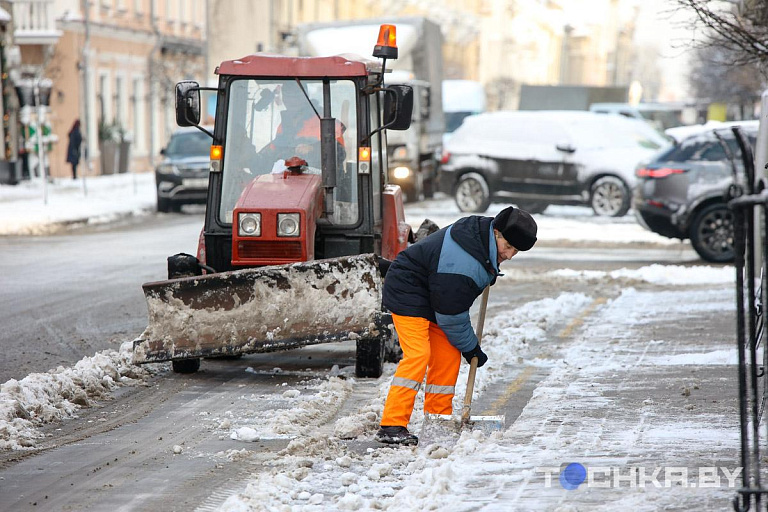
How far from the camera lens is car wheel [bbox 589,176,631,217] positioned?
23000 millimetres

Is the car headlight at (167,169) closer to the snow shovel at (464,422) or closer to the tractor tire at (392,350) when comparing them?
the tractor tire at (392,350)

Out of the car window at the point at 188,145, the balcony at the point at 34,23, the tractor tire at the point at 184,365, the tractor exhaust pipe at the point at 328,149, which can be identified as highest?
the balcony at the point at 34,23

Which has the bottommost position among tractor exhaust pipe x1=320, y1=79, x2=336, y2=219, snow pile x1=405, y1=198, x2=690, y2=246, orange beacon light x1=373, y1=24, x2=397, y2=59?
snow pile x1=405, y1=198, x2=690, y2=246

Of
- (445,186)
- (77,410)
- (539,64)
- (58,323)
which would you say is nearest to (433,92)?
(445,186)

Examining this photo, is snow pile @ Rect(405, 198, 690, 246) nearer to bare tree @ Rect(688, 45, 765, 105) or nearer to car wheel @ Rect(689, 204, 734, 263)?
car wheel @ Rect(689, 204, 734, 263)

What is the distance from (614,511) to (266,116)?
16.6ft

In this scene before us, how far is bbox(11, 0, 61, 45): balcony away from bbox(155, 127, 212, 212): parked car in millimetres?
10146

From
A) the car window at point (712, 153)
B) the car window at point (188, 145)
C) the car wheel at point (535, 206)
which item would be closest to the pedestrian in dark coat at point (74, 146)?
the car window at point (188, 145)

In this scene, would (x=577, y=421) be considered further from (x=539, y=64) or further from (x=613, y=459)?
(x=539, y=64)

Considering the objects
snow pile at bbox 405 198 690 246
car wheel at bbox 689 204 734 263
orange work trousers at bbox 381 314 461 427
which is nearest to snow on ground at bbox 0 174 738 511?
orange work trousers at bbox 381 314 461 427

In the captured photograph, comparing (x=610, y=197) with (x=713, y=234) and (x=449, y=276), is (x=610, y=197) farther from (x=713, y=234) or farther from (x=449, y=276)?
(x=449, y=276)

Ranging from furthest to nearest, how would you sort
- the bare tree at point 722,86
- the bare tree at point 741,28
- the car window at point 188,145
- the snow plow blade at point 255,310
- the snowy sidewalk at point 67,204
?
the bare tree at point 722,86 → the car window at point 188,145 → the snowy sidewalk at point 67,204 → the bare tree at point 741,28 → the snow plow blade at point 255,310

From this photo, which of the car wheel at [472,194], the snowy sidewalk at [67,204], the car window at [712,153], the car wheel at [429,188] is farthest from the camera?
the car wheel at [429,188]

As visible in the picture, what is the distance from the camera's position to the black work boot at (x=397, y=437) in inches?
257
